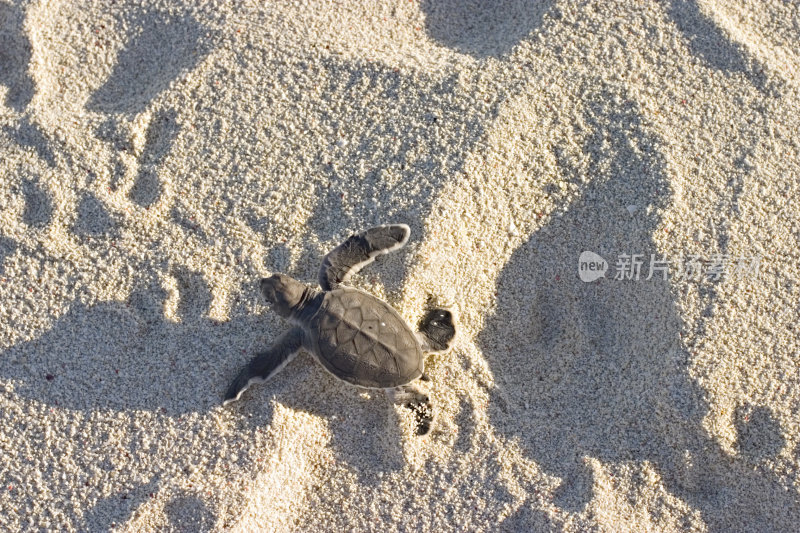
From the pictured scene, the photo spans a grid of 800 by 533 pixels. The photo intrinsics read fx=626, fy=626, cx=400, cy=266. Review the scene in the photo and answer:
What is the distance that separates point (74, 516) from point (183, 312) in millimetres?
995

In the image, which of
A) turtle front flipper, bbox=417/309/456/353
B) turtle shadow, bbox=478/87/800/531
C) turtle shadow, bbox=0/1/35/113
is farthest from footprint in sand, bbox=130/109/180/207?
turtle shadow, bbox=478/87/800/531

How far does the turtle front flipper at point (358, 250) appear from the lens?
2.74 m

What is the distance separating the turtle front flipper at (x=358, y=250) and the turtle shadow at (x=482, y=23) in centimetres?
105

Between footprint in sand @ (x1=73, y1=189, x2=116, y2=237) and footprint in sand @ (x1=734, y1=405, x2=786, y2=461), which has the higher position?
footprint in sand @ (x1=73, y1=189, x2=116, y2=237)

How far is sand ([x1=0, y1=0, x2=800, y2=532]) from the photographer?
2.79m

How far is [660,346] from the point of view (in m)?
2.86

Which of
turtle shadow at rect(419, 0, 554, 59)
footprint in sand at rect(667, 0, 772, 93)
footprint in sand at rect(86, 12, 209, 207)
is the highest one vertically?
footprint in sand at rect(667, 0, 772, 93)

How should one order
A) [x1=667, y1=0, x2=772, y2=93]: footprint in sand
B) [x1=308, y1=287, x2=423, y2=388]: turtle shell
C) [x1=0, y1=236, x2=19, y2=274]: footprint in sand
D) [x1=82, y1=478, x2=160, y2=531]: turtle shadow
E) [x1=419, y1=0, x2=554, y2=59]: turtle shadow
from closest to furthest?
[x1=308, y1=287, x2=423, y2=388]: turtle shell
[x1=82, y1=478, x2=160, y2=531]: turtle shadow
[x1=0, y1=236, x2=19, y2=274]: footprint in sand
[x1=667, y1=0, x2=772, y2=93]: footprint in sand
[x1=419, y1=0, x2=554, y2=59]: turtle shadow

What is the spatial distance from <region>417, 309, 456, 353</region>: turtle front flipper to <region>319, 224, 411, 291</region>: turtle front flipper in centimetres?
36

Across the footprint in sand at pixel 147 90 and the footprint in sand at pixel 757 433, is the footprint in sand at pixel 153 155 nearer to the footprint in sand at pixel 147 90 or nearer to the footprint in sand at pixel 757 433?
the footprint in sand at pixel 147 90

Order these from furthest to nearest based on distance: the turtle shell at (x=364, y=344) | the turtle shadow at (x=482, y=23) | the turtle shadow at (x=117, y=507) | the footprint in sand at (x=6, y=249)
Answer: the turtle shadow at (x=482, y=23) → the footprint in sand at (x=6, y=249) → the turtle shadow at (x=117, y=507) → the turtle shell at (x=364, y=344)

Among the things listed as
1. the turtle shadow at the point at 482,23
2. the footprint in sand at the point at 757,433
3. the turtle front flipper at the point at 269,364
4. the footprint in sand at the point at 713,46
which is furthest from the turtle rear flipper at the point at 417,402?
the footprint in sand at the point at 713,46

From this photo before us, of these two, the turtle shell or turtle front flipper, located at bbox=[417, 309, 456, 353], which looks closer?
the turtle shell

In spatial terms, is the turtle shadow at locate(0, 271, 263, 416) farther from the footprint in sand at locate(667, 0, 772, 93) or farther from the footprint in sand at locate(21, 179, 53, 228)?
the footprint in sand at locate(667, 0, 772, 93)
